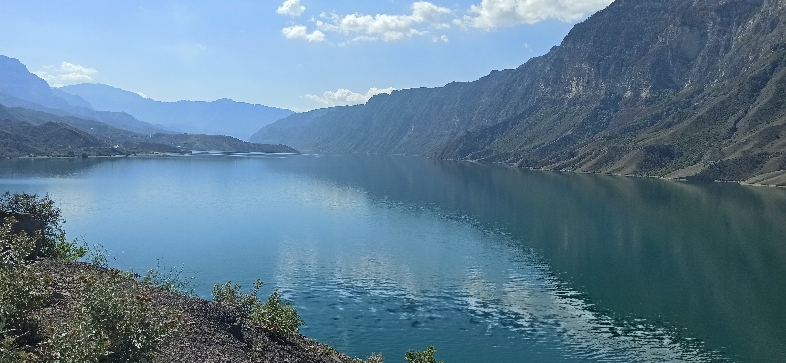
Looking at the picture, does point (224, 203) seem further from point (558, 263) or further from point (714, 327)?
point (714, 327)

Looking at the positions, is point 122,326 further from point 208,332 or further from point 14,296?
point 208,332

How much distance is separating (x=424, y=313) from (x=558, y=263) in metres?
30.7

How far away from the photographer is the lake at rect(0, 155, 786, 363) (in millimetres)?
49312

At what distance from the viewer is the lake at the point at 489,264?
162 ft

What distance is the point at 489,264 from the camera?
252 ft

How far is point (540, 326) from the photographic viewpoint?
2053 inches

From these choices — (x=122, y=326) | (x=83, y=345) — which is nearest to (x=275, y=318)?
(x=122, y=326)

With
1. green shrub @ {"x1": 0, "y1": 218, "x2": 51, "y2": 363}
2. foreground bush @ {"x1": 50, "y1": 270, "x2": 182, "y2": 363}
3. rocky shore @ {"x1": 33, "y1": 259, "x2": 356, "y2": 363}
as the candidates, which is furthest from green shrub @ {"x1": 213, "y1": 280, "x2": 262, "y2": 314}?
foreground bush @ {"x1": 50, "y1": 270, "x2": 182, "y2": 363}

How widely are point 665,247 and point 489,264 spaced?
33.3m

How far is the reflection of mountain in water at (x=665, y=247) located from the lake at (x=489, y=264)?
344mm

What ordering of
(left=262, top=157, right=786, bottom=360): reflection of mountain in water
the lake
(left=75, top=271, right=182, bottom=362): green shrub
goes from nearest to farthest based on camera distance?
(left=75, top=271, right=182, bottom=362): green shrub, the lake, (left=262, top=157, right=786, bottom=360): reflection of mountain in water

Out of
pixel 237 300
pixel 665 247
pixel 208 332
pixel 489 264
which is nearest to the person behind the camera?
pixel 208 332

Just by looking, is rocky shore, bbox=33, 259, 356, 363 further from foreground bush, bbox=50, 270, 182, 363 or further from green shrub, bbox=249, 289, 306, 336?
foreground bush, bbox=50, 270, 182, 363

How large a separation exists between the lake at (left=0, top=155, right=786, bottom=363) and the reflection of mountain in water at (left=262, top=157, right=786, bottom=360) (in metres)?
0.34
